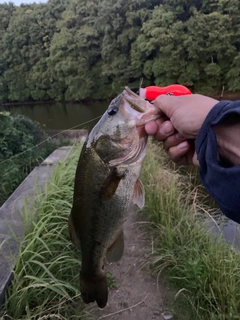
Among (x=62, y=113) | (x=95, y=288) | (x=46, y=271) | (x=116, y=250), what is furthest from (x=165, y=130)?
(x=62, y=113)

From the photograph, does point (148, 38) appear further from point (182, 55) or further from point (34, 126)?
point (34, 126)

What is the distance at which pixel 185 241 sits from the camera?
4.02 metres

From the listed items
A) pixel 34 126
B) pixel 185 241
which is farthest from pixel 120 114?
pixel 34 126

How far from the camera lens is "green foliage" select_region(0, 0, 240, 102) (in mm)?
28344

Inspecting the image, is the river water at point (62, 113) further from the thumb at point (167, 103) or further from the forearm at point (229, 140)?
the forearm at point (229, 140)

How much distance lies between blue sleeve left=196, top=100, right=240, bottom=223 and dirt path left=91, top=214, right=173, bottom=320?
216 cm

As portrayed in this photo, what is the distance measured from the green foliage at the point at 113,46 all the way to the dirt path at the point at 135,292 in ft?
52.9

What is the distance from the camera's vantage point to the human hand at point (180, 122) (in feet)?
5.24

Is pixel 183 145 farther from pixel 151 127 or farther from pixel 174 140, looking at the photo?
pixel 151 127

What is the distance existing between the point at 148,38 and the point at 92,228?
32143mm

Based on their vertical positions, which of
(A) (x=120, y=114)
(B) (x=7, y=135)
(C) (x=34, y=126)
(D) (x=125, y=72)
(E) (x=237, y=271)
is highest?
(A) (x=120, y=114)

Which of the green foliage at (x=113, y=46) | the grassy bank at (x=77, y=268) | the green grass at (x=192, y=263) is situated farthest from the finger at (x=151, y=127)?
the green foliage at (x=113, y=46)

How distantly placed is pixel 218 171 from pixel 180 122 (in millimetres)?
444

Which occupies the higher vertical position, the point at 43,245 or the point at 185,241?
the point at 43,245
